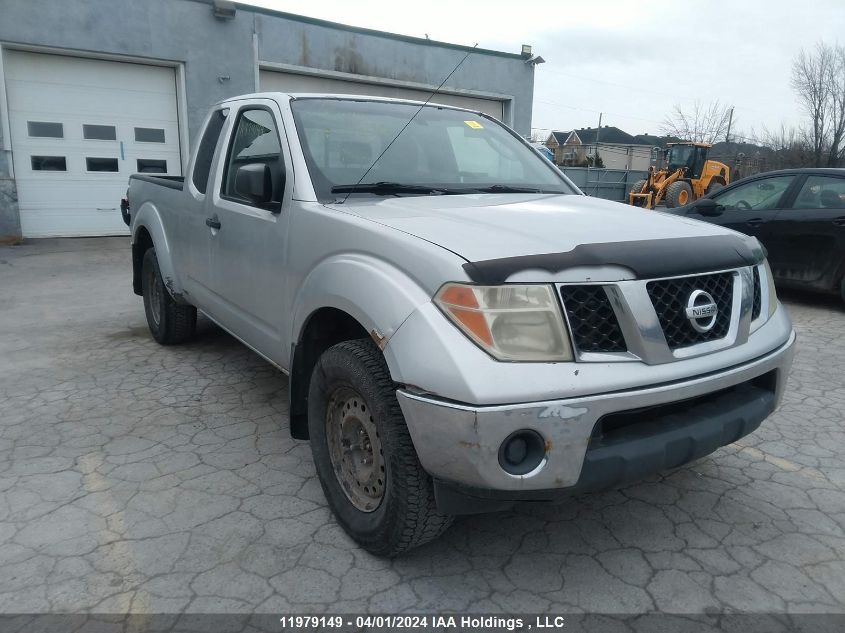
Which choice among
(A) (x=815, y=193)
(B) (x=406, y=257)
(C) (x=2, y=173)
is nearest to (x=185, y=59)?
(C) (x=2, y=173)

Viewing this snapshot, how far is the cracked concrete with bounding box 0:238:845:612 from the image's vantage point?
2.39 metres

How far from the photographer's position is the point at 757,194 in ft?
25.3

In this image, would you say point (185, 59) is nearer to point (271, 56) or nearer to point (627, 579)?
point (271, 56)

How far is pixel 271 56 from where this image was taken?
13.5 meters

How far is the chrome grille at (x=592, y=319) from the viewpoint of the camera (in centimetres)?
214

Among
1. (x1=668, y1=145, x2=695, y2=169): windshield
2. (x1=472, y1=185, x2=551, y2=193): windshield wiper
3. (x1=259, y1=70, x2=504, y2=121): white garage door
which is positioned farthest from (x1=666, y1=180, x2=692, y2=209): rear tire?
(x1=472, y1=185, x2=551, y2=193): windshield wiper

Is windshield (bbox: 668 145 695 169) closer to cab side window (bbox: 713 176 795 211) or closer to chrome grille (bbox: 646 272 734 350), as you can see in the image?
cab side window (bbox: 713 176 795 211)

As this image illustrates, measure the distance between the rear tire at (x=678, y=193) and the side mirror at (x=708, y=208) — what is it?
496 inches

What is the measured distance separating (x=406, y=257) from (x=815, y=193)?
6.54 metres

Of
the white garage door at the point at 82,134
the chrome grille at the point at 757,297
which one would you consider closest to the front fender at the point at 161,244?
the chrome grille at the point at 757,297

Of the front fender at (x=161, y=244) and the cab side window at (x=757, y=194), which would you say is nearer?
the front fender at (x=161, y=244)

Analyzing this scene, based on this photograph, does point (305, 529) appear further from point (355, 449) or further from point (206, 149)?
point (206, 149)

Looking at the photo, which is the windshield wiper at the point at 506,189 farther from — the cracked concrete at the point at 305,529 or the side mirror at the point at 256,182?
the cracked concrete at the point at 305,529

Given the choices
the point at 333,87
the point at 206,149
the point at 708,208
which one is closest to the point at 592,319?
the point at 206,149
